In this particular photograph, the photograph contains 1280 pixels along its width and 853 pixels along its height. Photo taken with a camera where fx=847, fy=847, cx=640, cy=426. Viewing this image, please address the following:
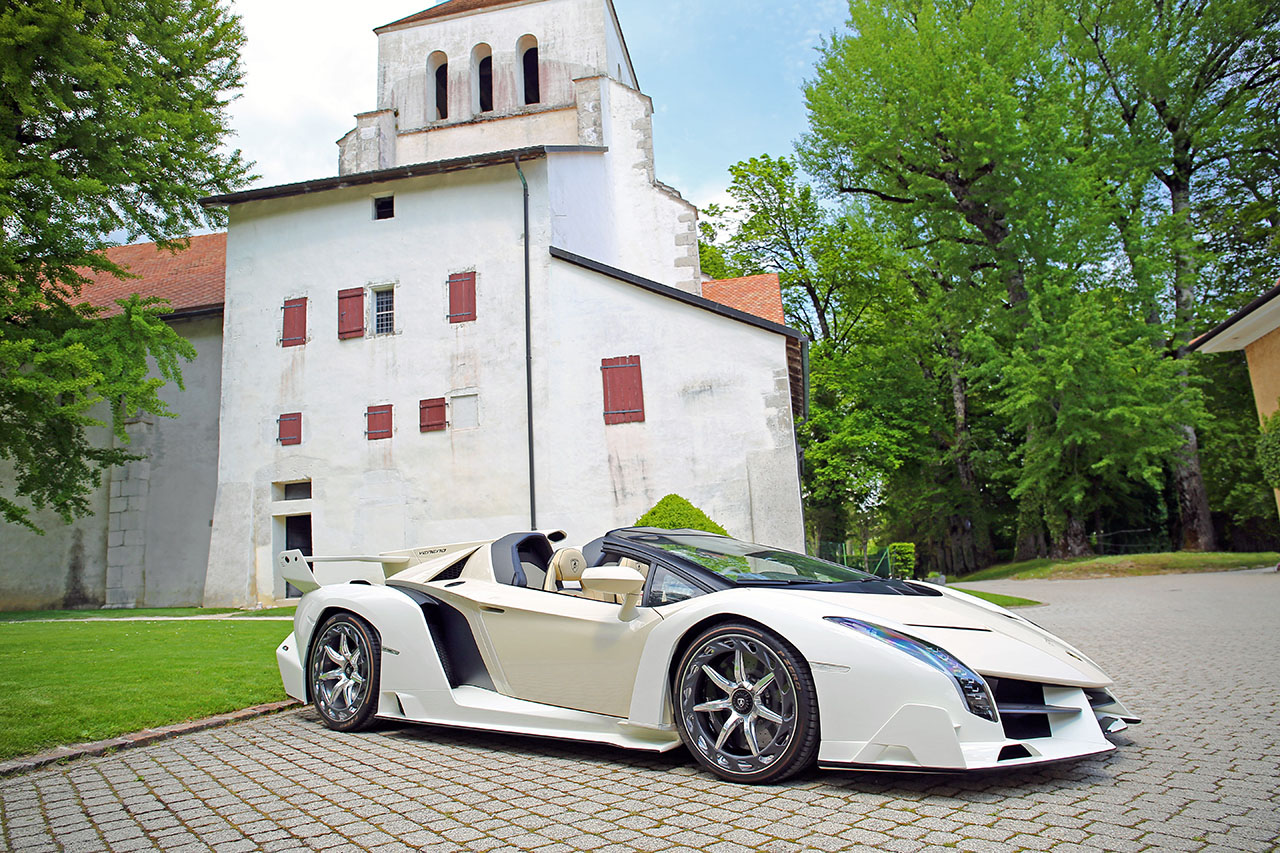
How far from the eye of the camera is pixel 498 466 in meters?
19.3

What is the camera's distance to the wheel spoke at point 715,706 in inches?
146

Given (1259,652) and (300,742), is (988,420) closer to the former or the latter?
(1259,652)

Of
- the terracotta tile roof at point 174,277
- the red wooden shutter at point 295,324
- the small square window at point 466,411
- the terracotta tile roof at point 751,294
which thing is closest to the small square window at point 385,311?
the red wooden shutter at point 295,324

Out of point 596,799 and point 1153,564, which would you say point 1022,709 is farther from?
point 1153,564

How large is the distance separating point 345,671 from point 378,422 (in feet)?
51.4

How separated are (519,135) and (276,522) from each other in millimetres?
13700

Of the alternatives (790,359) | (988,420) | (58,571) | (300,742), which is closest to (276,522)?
(58,571)

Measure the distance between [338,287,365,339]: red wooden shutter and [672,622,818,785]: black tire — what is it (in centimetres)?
1867

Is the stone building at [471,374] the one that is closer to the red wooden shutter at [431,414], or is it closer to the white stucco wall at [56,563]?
the red wooden shutter at [431,414]

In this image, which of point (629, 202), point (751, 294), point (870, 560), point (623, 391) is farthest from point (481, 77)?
point (870, 560)

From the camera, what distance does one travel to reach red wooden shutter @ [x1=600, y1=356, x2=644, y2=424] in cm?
1841

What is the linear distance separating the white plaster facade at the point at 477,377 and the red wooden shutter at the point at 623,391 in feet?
0.61

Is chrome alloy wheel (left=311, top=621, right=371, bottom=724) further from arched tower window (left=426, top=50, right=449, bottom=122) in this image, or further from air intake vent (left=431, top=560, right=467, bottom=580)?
arched tower window (left=426, top=50, right=449, bottom=122)

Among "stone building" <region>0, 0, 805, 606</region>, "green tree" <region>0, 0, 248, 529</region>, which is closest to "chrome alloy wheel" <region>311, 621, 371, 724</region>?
"green tree" <region>0, 0, 248, 529</region>
